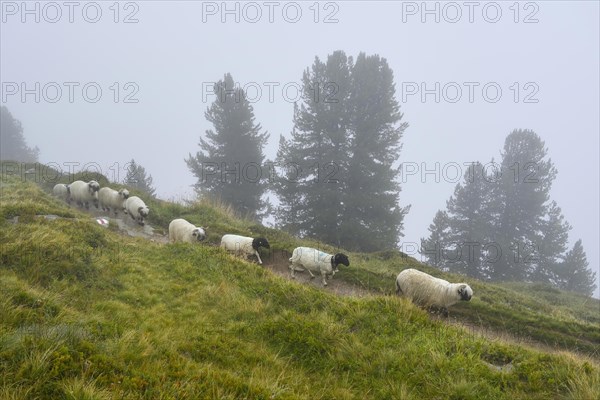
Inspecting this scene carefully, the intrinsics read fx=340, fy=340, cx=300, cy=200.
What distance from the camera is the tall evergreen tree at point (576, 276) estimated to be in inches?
1334

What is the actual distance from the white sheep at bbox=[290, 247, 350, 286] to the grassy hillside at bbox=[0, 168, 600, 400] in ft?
9.31

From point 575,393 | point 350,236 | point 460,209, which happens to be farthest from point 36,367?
point 460,209

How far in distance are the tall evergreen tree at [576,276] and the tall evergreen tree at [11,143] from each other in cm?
8184

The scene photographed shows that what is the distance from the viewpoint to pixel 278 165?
95.1 feet

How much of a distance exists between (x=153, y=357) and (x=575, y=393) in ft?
19.8

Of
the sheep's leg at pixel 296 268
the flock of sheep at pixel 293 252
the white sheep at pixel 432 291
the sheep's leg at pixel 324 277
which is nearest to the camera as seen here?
the white sheep at pixel 432 291

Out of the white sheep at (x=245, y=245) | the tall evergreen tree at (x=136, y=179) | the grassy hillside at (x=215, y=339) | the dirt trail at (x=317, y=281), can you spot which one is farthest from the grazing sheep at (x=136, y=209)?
the tall evergreen tree at (x=136, y=179)

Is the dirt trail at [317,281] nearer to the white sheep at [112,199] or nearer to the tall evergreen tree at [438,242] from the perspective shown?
the white sheep at [112,199]

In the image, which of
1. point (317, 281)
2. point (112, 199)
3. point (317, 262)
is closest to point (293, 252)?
point (317, 262)

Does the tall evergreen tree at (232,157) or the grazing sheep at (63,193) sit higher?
the tall evergreen tree at (232,157)

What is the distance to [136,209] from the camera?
1827 cm

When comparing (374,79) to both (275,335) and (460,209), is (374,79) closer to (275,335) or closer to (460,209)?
(460,209)

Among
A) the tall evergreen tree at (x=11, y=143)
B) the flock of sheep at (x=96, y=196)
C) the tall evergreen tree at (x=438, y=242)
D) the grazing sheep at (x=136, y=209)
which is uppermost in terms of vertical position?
the tall evergreen tree at (x=11, y=143)

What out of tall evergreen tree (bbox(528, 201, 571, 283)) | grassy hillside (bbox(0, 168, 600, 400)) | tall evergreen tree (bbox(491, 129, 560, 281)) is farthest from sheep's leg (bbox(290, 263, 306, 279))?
tall evergreen tree (bbox(528, 201, 571, 283))
